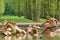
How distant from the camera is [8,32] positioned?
18.3m

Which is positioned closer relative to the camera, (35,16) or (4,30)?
(4,30)

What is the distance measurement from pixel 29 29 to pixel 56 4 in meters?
24.8

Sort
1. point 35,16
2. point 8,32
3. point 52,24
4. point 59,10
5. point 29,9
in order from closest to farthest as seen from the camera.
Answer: point 8,32 < point 52,24 < point 35,16 < point 59,10 < point 29,9

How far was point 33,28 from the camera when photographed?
743 inches

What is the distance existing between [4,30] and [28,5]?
2687 cm

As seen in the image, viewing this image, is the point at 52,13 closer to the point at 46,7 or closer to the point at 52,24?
the point at 46,7

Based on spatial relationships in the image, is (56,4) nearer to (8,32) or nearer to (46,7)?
(46,7)

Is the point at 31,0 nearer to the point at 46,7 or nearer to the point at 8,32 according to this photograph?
the point at 46,7

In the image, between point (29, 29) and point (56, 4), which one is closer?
point (29, 29)

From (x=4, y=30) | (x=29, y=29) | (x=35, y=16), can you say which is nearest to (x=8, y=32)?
(x=4, y=30)

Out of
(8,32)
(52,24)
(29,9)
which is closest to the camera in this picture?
(8,32)

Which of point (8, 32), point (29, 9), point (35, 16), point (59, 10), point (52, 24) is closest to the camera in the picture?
point (8, 32)

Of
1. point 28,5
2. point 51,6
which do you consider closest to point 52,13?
point 51,6

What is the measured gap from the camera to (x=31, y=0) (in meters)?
42.5
